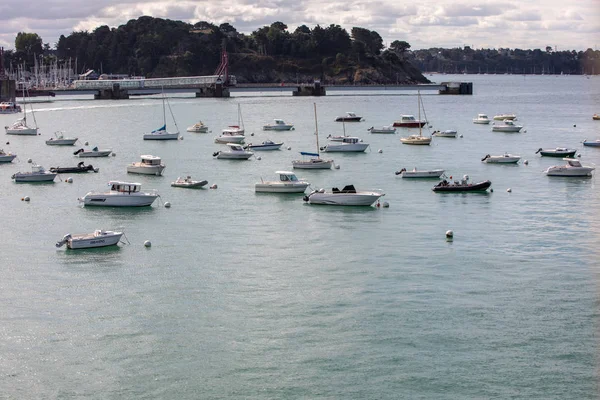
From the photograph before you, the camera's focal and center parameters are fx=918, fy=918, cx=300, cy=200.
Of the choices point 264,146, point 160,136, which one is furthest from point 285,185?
point 160,136

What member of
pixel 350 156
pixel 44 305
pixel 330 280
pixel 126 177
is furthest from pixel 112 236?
pixel 350 156

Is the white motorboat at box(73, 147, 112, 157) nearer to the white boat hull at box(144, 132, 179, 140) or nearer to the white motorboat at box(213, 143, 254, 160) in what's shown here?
the white motorboat at box(213, 143, 254, 160)

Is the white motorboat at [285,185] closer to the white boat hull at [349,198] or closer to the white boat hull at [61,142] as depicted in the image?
the white boat hull at [349,198]

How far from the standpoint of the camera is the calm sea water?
38000mm

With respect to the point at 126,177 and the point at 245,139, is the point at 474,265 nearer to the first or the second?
the point at 126,177

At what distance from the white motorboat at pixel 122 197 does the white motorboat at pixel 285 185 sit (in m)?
11.0

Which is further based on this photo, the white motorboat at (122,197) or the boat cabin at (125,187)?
the boat cabin at (125,187)

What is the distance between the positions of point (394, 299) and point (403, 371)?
9.30 m

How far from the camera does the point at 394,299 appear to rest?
4744 centimetres

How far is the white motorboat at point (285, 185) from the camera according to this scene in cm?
7869

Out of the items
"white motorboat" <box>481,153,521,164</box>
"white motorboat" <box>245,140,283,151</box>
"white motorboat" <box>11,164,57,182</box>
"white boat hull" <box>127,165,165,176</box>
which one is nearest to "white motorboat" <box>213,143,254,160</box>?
"white motorboat" <box>245,140,283,151</box>

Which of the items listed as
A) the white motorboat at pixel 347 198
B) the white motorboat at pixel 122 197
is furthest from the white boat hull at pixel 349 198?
the white motorboat at pixel 122 197

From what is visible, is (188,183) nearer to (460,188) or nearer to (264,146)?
(460,188)

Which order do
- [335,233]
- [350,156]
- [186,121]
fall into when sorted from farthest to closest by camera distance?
[186,121]
[350,156]
[335,233]
